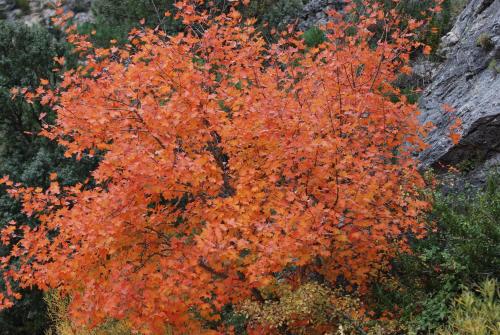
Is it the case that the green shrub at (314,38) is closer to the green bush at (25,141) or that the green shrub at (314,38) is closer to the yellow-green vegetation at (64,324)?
the green bush at (25,141)

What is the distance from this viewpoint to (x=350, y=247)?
23.1 ft

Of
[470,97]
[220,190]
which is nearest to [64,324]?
[220,190]

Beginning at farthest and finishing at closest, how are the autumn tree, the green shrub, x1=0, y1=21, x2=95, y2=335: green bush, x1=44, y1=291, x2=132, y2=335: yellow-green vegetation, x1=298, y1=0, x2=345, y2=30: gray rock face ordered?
x1=298, y1=0, x2=345, y2=30: gray rock face, the green shrub, x1=0, y1=21, x2=95, y2=335: green bush, x1=44, y1=291, x2=132, y2=335: yellow-green vegetation, the autumn tree

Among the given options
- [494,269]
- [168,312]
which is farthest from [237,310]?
[494,269]

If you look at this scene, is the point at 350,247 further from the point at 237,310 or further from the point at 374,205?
the point at 237,310

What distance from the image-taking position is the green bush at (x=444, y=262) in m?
5.90

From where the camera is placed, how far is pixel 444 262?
650 cm

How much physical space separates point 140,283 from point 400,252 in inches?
152

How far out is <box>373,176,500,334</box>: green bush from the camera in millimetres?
5898

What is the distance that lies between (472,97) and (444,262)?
4.30 meters

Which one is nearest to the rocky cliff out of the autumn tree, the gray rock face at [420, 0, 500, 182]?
the gray rock face at [420, 0, 500, 182]

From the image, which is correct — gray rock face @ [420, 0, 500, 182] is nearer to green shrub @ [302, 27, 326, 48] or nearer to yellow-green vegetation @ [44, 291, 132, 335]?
green shrub @ [302, 27, 326, 48]

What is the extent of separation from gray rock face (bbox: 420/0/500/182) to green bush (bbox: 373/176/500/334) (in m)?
1.48

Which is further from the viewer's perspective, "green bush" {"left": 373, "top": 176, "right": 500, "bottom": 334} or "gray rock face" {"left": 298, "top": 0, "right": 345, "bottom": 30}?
"gray rock face" {"left": 298, "top": 0, "right": 345, "bottom": 30}
